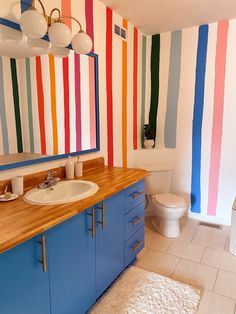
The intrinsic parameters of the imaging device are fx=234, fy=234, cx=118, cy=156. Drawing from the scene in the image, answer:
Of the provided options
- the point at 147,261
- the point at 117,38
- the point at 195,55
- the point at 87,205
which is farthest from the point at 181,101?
the point at 87,205

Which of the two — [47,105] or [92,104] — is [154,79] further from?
[47,105]

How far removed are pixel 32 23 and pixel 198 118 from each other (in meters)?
2.14

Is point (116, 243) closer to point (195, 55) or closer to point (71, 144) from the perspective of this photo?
point (71, 144)

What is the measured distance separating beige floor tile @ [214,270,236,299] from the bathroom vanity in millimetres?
728

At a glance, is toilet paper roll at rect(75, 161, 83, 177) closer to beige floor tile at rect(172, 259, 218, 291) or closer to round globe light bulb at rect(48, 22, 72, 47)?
round globe light bulb at rect(48, 22, 72, 47)

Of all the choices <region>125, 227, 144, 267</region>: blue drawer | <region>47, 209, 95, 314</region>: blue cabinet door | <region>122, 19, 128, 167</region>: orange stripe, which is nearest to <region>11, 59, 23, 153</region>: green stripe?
<region>47, 209, 95, 314</region>: blue cabinet door

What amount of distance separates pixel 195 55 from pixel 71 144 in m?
1.90

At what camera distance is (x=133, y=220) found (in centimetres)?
195

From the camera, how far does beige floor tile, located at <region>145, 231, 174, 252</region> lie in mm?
2379

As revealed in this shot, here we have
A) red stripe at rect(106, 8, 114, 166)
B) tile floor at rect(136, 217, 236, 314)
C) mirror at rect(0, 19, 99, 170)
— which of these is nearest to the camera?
mirror at rect(0, 19, 99, 170)

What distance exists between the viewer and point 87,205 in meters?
1.31

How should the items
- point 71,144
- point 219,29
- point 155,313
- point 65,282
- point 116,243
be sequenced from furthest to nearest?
point 219,29
point 71,144
point 116,243
point 155,313
point 65,282

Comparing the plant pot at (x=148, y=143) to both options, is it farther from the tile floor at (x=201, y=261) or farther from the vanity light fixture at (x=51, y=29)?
the vanity light fixture at (x=51, y=29)

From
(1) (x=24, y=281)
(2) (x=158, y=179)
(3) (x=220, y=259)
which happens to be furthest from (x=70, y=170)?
(3) (x=220, y=259)
